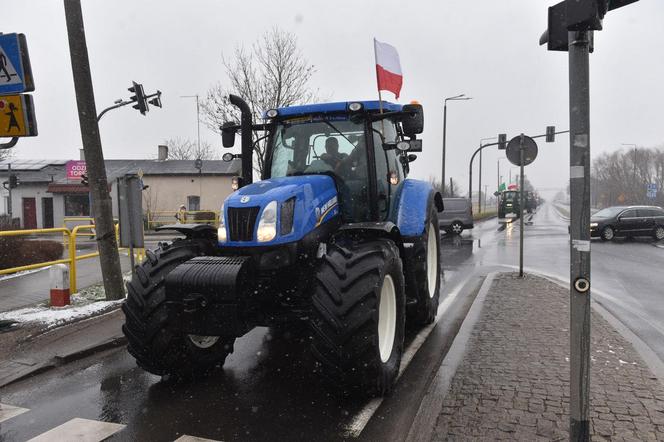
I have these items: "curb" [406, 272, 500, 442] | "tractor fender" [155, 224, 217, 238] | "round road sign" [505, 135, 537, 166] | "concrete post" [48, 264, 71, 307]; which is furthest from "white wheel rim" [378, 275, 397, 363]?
"round road sign" [505, 135, 537, 166]

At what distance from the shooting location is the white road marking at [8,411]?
3.86 m

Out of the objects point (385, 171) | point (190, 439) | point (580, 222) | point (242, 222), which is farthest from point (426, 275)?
point (190, 439)

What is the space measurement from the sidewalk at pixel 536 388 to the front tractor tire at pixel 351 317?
0.58m

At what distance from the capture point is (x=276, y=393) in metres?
4.23

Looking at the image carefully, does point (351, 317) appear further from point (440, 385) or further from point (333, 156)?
point (333, 156)

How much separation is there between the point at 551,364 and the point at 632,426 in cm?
126

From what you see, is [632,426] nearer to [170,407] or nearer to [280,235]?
[280,235]

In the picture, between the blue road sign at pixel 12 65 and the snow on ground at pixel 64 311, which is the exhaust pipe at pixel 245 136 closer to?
the blue road sign at pixel 12 65

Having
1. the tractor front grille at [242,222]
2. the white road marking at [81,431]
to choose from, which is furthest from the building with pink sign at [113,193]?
the white road marking at [81,431]

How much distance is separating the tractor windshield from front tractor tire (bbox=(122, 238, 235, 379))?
135 cm

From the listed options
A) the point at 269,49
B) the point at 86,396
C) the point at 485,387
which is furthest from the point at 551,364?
the point at 269,49

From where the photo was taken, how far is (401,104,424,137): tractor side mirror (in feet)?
16.5

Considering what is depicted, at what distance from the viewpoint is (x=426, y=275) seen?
18.7ft

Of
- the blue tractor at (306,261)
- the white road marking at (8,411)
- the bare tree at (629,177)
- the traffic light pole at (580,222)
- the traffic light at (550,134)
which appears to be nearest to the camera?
the traffic light pole at (580,222)
